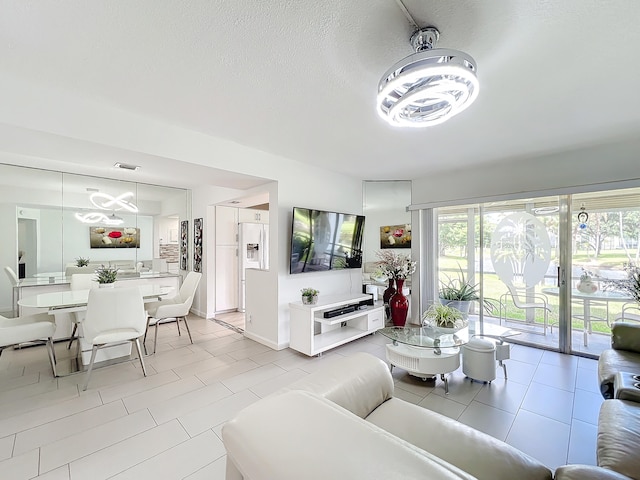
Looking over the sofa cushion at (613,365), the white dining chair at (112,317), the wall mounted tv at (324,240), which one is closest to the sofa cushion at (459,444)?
the sofa cushion at (613,365)

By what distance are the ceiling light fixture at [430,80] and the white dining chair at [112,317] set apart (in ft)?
9.85

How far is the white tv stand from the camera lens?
335 centimetres

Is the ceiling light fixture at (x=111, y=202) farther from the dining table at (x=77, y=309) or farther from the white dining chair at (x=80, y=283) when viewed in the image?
the dining table at (x=77, y=309)

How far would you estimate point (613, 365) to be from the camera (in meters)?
2.15

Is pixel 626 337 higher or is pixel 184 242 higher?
pixel 184 242

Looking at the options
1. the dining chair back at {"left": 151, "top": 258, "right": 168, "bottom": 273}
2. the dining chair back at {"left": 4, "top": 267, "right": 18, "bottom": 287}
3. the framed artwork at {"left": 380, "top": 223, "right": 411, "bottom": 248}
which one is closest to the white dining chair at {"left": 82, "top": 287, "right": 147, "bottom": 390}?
the dining chair back at {"left": 4, "top": 267, "right": 18, "bottom": 287}

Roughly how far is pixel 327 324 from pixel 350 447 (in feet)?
10.3

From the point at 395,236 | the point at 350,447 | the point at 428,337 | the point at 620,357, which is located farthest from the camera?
the point at 395,236

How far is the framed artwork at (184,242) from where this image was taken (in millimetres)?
5609

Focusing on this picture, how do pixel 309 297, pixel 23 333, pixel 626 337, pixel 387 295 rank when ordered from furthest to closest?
1. pixel 387 295
2. pixel 309 297
3. pixel 23 333
4. pixel 626 337

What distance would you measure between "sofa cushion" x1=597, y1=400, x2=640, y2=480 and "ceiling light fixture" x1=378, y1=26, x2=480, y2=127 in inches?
73.2

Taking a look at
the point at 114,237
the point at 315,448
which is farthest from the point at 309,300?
the point at 114,237

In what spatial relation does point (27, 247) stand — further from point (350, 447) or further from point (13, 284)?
point (350, 447)

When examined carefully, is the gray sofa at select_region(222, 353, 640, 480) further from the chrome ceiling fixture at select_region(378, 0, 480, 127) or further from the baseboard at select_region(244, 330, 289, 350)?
the baseboard at select_region(244, 330, 289, 350)
